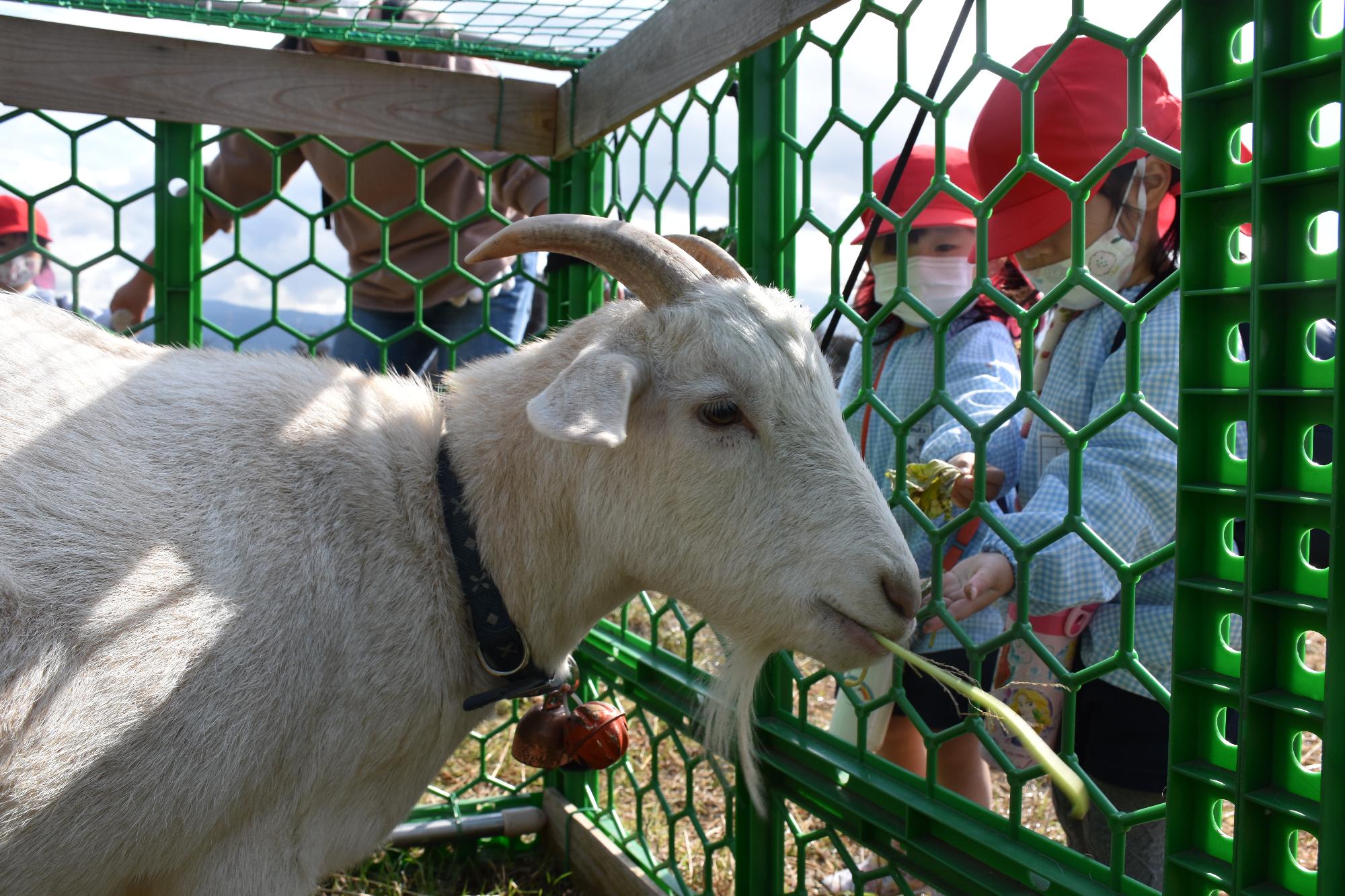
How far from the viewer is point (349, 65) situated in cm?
338

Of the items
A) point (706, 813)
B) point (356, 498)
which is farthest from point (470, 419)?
point (706, 813)

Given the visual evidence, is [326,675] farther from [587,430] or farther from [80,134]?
[80,134]

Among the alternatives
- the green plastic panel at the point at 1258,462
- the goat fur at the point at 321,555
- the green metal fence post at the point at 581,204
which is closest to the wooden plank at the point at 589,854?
the goat fur at the point at 321,555

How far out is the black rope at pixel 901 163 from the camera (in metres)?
2.10

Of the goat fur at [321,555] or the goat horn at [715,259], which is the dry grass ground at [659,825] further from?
the goat horn at [715,259]

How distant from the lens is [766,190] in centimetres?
268

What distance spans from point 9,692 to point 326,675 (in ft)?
1.63

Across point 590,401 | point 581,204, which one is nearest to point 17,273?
point 581,204

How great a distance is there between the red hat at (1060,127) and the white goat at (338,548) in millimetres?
541

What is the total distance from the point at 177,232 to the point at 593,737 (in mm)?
2231

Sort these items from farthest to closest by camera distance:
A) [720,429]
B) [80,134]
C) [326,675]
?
[80,134] → [720,429] → [326,675]

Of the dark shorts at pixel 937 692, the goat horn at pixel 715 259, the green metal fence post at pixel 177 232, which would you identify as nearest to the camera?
the goat horn at pixel 715 259

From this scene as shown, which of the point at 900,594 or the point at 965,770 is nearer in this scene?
the point at 900,594

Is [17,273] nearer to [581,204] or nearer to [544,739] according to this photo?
[581,204]
